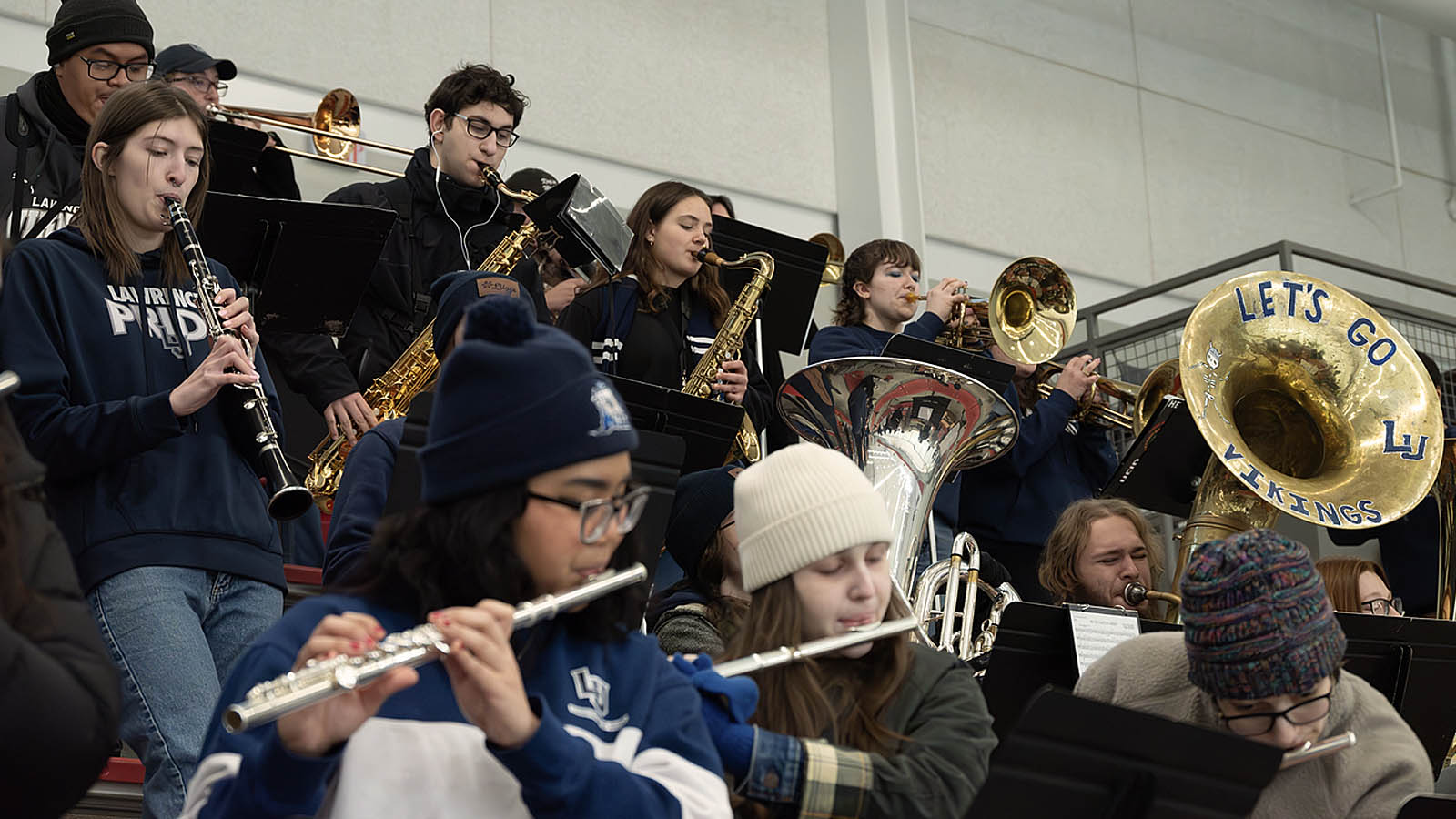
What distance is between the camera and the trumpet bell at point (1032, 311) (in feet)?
18.9

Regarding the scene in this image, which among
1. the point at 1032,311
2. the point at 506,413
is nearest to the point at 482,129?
the point at 1032,311

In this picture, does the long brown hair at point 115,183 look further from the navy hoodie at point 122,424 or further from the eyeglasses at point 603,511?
the eyeglasses at point 603,511

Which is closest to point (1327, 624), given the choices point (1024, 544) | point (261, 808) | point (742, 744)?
point (742, 744)

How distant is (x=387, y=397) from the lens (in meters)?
4.43

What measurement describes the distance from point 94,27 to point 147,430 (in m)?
1.46

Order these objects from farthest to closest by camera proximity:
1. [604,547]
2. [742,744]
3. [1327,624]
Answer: [1327,624] → [742,744] → [604,547]

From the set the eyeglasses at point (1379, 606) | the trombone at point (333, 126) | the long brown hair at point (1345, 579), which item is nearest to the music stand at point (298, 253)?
the trombone at point (333, 126)

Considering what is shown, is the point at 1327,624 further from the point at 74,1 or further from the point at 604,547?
the point at 74,1

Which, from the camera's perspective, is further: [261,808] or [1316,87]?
[1316,87]

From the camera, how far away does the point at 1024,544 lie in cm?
509

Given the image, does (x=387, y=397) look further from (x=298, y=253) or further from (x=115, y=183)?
(x=115, y=183)

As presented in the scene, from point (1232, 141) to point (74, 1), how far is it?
7.66m

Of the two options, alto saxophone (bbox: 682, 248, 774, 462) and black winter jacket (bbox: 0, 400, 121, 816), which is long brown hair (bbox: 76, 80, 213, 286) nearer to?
alto saxophone (bbox: 682, 248, 774, 462)

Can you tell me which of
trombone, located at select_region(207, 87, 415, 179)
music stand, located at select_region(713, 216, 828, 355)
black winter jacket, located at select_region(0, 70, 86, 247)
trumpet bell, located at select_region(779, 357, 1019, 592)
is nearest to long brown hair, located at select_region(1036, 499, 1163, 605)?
trumpet bell, located at select_region(779, 357, 1019, 592)
